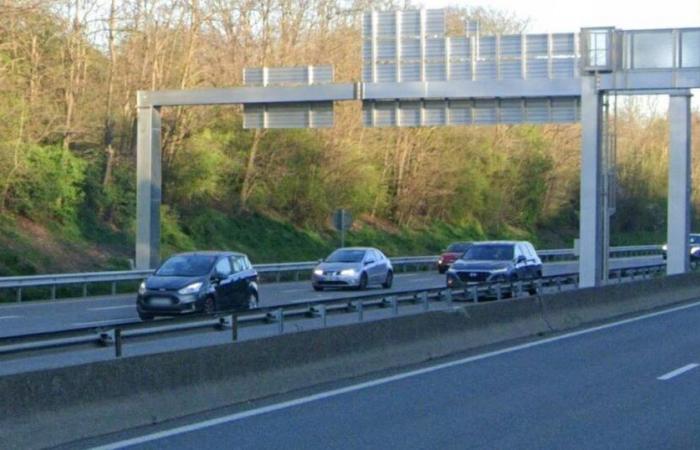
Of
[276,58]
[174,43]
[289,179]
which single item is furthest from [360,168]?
[174,43]

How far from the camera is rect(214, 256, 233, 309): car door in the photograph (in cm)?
2745

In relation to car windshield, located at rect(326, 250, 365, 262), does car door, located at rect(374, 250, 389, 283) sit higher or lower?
lower

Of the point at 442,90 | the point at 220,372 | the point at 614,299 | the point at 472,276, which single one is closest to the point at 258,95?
the point at 442,90

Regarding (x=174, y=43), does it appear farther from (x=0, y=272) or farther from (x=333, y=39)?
(x=0, y=272)

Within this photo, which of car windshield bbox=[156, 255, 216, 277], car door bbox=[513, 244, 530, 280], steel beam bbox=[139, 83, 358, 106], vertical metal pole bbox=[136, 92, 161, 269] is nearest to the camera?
car windshield bbox=[156, 255, 216, 277]

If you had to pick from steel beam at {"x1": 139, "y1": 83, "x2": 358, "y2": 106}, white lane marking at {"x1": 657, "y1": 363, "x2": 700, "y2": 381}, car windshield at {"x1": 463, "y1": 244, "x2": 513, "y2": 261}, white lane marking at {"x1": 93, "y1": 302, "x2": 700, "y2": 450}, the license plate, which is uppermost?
steel beam at {"x1": 139, "y1": 83, "x2": 358, "y2": 106}

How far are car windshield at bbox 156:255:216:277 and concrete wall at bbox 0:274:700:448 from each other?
7469 mm

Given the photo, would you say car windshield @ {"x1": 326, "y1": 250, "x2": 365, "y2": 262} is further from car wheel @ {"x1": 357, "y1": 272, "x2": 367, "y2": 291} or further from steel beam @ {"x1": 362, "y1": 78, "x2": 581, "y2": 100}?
steel beam @ {"x1": 362, "y1": 78, "x2": 581, "y2": 100}

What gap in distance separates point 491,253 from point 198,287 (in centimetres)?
1171

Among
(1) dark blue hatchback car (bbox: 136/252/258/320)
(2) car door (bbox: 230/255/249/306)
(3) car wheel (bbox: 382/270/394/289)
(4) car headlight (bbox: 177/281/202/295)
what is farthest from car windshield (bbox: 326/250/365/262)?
(4) car headlight (bbox: 177/281/202/295)

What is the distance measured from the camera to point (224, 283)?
27719 mm

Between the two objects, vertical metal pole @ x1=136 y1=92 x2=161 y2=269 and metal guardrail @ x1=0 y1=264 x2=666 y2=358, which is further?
vertical metal pole @ x1=136 y1=92 x2=161 y2=269

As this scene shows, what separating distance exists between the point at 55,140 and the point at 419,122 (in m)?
14.9

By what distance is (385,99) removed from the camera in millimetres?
38656
